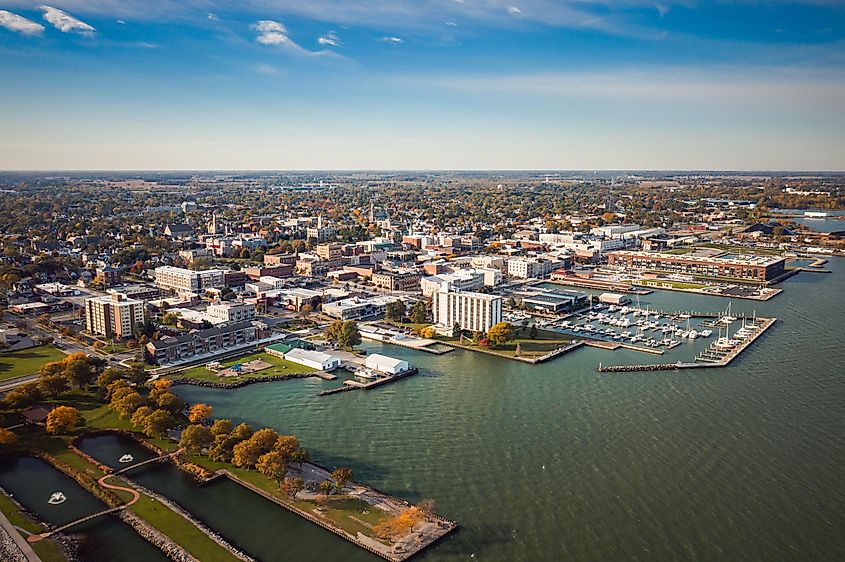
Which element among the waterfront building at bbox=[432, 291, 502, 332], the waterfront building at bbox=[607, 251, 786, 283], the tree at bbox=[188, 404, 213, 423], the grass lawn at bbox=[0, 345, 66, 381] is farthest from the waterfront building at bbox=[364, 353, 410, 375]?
the waterfront building at bbox=[607, 251, 786, 283]

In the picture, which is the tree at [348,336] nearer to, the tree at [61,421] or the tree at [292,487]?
the tree at [61,421]

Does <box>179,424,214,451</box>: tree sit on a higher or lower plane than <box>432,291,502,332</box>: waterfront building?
lower

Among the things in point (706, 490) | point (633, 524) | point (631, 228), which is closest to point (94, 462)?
point (633, 524)

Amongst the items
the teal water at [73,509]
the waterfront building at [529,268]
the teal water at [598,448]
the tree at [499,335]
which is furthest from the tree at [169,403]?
the waterfront building at [529,268]

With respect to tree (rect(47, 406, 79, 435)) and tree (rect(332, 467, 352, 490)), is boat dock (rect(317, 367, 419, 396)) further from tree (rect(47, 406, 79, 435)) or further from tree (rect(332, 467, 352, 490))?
tree (rect(47, 406, 79, 435))

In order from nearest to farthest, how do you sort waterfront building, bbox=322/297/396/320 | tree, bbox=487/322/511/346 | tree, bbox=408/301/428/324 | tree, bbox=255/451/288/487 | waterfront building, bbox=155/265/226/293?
1. tree, bbox=255/451/288/487
2. tree, bbox=487/322/511/346
3. tree, bbox=408/301/428/324
4. waterfront building, bbox=322/297/396/320
5. waterfront building, bbox=155/265/226/293
